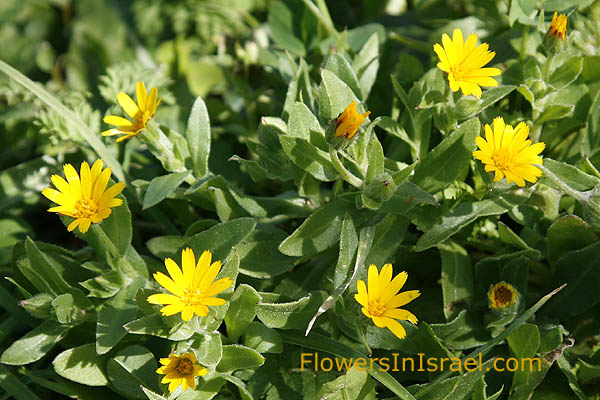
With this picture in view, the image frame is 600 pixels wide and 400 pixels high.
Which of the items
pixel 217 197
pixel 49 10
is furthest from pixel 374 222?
pixel 49 10

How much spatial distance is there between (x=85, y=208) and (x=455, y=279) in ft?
3.67

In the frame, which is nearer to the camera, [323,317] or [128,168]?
[323,317]

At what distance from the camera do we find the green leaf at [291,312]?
176 centimetres

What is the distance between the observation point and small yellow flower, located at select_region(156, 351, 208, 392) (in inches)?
62.7

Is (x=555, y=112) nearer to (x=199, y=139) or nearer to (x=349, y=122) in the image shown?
(x=349, y=122)

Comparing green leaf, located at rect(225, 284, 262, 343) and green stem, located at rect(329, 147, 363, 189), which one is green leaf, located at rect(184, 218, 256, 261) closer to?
green leaf, located at rect(225, 284, 262, 343)

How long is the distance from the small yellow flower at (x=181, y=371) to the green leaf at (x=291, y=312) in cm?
23

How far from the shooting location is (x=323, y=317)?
1908 mm

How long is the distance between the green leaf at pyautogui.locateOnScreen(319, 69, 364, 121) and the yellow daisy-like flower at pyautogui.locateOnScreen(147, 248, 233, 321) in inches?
23.5

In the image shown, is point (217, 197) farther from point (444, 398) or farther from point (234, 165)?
point (444, 398)

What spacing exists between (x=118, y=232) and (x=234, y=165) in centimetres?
72

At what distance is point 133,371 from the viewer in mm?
1751

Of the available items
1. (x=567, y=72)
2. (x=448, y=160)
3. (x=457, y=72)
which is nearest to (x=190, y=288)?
(x=448, y=160)

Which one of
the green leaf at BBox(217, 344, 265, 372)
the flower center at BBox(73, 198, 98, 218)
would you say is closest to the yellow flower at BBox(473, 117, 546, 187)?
the green leaf at BBox(217, 344, 265, 372)
